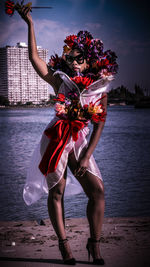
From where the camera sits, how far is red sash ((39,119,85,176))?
3107 millimetres

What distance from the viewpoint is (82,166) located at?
3082 millimetres

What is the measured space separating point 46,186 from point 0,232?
1.11 m

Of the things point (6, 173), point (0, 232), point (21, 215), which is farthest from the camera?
point (6, 173)

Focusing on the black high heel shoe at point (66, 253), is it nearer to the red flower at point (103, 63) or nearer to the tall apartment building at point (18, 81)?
the red flower at point (103, 63)

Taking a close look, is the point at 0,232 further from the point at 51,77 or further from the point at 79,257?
the point at 51,77

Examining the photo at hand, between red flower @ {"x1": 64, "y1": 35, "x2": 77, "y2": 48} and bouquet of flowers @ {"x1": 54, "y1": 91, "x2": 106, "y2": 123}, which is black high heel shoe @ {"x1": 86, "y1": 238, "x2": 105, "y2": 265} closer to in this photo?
bouquet of flowers @ {"x1": 54, "y1": 91, "x2": 106, "y2": 123}

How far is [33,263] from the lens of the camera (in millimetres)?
3234

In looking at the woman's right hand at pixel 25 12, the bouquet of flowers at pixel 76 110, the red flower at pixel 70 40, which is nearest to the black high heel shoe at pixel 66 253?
the bouquet of flowers at pixel 76 110

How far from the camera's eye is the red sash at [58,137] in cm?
311

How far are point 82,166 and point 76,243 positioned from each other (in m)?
0.95

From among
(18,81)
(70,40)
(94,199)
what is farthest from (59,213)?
(18,81)

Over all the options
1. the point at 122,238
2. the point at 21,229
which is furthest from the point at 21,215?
the point at 122,238

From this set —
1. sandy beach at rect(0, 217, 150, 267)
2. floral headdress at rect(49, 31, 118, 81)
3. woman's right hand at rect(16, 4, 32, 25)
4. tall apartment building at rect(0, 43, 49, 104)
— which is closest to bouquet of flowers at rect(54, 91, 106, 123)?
floral headdress at rect(49, 31, 118, 81)

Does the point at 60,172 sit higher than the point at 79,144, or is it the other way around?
the point at 79,144
